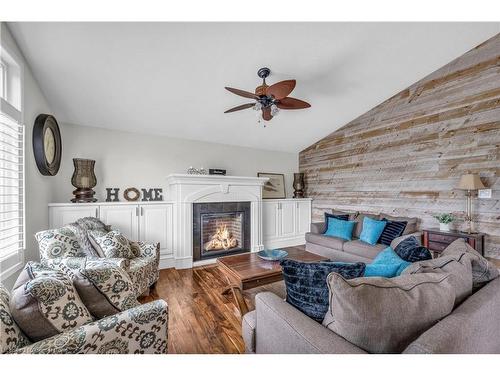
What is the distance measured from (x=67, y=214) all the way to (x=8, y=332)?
257 centimetres

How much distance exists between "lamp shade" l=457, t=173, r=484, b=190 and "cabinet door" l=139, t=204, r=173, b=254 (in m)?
3.98

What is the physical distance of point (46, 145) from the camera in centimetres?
259

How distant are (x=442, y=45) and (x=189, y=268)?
4.55 meters

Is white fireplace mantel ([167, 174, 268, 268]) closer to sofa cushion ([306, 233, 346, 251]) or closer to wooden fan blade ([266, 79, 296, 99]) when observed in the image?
sofa cushion ([306, 233, 346, 251])

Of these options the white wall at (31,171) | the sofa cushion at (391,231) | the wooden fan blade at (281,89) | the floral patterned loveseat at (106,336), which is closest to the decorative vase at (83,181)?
the white wall at (31,171)

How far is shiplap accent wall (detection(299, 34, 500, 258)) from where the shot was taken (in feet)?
9.40

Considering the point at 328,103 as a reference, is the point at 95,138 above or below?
below

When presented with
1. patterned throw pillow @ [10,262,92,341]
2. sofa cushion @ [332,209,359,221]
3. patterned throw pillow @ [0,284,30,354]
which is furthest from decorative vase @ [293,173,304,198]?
patterned throw pillow @ [0,284,30,354]

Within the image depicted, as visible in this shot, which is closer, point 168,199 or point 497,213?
point 497,213

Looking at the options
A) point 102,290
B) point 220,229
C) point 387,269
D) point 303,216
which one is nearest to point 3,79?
point 102,290
